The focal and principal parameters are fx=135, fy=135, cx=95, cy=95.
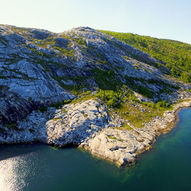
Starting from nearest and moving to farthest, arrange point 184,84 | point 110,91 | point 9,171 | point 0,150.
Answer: point 9,171, point 0,150, point 110,91, point 184,84

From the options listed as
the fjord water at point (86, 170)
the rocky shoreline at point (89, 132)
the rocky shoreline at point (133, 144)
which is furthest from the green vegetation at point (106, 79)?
the fjord water at point (86, 170)

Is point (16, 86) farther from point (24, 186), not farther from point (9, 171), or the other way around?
point (24, 186)

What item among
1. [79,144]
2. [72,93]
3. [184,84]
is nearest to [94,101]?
[72,93]

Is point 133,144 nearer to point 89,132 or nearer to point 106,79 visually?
point 89,132

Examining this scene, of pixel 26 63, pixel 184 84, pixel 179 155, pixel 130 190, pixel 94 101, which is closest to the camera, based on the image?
pixel 130 190

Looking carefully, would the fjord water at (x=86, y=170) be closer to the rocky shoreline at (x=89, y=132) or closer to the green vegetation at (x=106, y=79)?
the rocky shoreline at (x=89, y=132)

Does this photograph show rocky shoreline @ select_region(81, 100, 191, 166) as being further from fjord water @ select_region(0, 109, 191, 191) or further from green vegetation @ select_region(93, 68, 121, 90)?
green vegetation @ select_region(93, 68, 121, 90)

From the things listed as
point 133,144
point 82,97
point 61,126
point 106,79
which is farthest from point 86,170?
point 106,79
